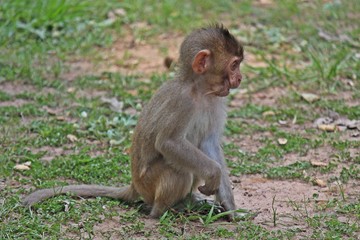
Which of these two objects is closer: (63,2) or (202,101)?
(202,101)

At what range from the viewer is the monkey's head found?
630 centimetres

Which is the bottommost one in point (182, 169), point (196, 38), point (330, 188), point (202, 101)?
point (330, 188)

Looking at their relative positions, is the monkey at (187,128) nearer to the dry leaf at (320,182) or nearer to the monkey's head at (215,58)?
the monkey's head at (215,58)

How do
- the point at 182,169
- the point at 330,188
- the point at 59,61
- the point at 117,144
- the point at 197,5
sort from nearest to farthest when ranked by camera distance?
the point at 182,169, the point at 330,188, the point at 117,144, the point at 59,61, the point at 197,5

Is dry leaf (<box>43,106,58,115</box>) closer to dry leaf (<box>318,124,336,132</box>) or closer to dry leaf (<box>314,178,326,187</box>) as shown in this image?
dry leaf (<box>318,124,336,132</box>)

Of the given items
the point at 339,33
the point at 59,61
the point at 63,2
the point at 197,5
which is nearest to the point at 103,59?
the point at 59,61

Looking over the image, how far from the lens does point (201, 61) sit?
6.31m

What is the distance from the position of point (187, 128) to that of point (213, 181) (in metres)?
0.45

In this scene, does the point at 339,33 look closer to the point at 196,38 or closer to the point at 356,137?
the point at 356,137

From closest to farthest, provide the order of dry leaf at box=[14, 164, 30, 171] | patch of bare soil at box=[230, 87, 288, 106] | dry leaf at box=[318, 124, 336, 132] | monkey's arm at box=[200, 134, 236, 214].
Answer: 1. monkey's arm at box=[200, 134, 236, 214]
2. dry leaf at box=[14, 164, 30, 171]
3. dry leaf at box=[318, 124, 336, 132]
4. patch of bare soil at box=[230, 87, 288, 106]

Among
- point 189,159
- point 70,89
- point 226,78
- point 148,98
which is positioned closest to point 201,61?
point 226,78

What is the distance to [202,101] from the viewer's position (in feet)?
21.0

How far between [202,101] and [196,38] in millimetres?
488

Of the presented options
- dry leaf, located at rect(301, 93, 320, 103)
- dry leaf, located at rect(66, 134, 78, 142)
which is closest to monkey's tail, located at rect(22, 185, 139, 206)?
dry leaf, located at rect(66, 134, 78, 142)
